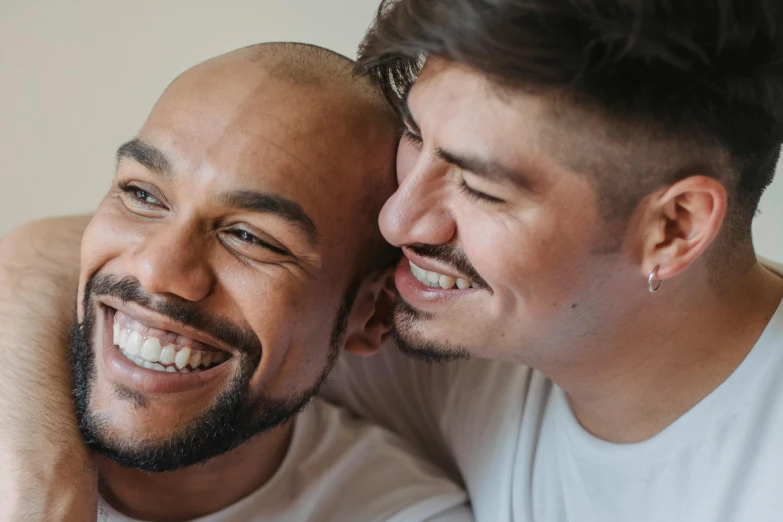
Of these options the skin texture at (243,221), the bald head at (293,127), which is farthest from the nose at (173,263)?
the bald head at (293,127)

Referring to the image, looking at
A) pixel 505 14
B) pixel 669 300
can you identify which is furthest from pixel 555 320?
pixel 505 14

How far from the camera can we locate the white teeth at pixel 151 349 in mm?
1079

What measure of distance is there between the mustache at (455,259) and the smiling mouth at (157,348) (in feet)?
1.20

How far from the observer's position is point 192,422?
3.61ft

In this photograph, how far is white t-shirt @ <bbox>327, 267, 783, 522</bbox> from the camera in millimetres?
1039

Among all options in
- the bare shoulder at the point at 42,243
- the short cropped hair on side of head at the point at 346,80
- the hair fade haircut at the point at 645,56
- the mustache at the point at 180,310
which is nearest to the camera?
the hair fade haircut at the point at 645,56

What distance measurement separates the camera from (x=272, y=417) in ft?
3.95

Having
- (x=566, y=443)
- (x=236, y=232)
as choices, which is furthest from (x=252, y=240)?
(x=566, y=443)

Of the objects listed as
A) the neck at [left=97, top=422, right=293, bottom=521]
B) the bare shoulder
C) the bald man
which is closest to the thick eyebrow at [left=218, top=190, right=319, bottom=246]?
the bald man

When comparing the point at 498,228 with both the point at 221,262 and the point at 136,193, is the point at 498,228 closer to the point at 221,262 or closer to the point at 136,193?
the point at 221,262

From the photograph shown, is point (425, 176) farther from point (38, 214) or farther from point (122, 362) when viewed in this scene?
point (38, 214)

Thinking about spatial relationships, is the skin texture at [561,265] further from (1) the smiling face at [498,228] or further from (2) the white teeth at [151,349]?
(2) the white teeth at [151,349]

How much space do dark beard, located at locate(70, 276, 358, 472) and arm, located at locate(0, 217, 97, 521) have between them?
35 mm

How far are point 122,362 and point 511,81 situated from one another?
27.6 inches
